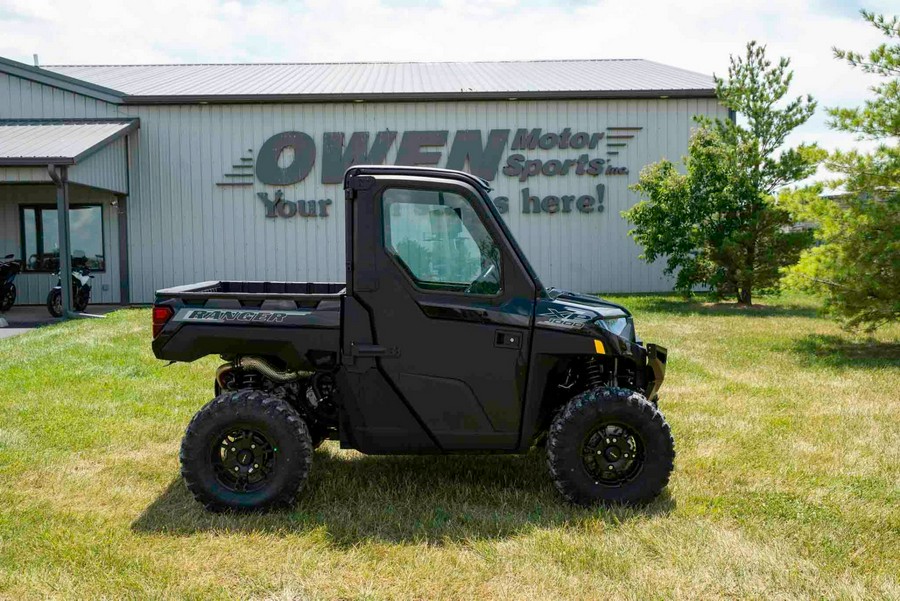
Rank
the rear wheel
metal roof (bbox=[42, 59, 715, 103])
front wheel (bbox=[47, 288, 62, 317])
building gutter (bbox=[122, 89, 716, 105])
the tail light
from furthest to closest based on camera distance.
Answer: metal roof (bbox=[42, 59, 715, 103]) < building gutter (bbox=[122, 89, 716, 105]) < the rear wheel < front wheel (bbox=[47, 288, 62, 317]) < the tail light

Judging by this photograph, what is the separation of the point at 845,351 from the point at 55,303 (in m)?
14.4

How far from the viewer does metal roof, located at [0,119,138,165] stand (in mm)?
14781

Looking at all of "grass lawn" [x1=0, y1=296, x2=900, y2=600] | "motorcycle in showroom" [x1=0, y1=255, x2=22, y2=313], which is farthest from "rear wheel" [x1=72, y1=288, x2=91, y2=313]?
"grass lawn" [x1=0, y1=296, x2=900, y2=600]

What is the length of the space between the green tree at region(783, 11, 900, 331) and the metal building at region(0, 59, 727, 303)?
8.73 meters

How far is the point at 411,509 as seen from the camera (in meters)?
4.65

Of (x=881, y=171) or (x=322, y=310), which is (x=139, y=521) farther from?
(x=881, y=171)

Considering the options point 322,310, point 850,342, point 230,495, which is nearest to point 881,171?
point 850,342

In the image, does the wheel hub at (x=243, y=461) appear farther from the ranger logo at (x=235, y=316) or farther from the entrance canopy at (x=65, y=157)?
the entrance canopy at (x=65, y=157)

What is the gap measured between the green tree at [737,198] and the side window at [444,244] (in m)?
12.6

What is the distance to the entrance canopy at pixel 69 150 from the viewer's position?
48.9 feet

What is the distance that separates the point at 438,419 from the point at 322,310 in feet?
3.05

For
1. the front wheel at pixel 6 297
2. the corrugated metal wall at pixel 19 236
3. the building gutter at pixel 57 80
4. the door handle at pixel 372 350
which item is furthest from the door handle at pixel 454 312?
the building gutter at pixel 57 80

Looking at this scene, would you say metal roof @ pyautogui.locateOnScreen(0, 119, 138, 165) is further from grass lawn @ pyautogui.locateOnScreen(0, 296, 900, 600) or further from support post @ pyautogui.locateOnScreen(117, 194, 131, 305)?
grass lawn @ pyautogui.locateOnScreen(0, 296, 900, 600)

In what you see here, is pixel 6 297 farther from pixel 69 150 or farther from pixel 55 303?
pixel 69 150
